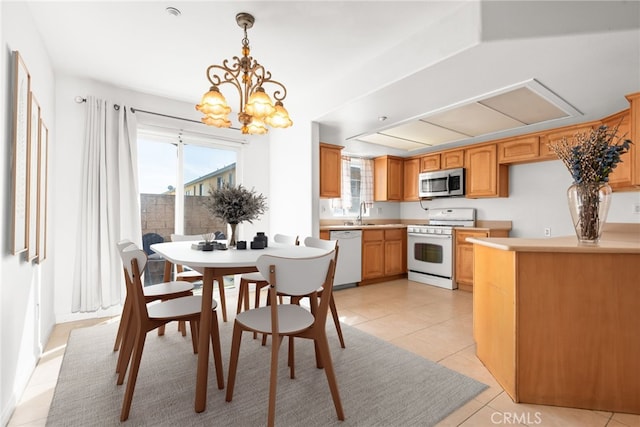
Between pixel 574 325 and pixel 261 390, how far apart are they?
6.06 feet

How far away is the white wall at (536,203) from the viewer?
3.92 metres

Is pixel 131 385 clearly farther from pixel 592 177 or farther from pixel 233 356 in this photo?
pixel 592 177

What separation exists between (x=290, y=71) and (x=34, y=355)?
3159 mm

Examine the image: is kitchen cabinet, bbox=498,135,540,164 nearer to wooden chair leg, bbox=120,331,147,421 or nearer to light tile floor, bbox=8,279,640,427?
light tile floor, bbox=8,279,640,427

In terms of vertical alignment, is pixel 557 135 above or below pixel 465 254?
above

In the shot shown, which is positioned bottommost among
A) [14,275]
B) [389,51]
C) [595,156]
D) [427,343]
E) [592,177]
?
[427,343]

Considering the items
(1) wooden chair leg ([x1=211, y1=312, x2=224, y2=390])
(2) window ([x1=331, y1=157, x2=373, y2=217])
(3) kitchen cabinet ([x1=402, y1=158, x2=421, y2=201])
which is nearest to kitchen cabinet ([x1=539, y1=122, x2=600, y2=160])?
(3) kitchen cabinet ([x1=402, y1=158, x2=421, y2=201])

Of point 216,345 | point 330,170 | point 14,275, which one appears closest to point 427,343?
point 216,345

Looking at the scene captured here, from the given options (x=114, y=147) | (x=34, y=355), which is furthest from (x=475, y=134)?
(x=34, y=355)

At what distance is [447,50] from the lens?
2178 millimetres

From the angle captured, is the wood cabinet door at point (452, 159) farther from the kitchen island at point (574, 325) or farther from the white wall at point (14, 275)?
the white wall at point (14, 275)

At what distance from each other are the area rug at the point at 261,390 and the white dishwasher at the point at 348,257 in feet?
5.98

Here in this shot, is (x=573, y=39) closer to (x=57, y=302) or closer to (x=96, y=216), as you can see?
(x=96, y=216)

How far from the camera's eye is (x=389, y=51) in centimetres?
264
